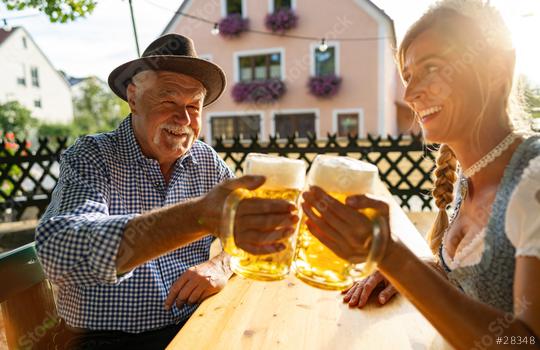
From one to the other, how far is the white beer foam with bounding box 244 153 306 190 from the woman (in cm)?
9

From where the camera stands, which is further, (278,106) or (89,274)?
(278,106)

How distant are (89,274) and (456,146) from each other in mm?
1264

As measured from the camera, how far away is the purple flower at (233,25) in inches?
682

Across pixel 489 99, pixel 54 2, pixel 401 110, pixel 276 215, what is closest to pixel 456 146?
pixel 489 99

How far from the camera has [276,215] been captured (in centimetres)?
84

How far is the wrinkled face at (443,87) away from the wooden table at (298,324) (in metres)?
0.62

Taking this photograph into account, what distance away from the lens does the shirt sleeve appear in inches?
42.3

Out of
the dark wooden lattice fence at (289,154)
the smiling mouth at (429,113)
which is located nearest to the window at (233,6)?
the dark wooden lattice fence at (289,154)

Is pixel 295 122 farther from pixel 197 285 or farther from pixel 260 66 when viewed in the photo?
pixel 197 285

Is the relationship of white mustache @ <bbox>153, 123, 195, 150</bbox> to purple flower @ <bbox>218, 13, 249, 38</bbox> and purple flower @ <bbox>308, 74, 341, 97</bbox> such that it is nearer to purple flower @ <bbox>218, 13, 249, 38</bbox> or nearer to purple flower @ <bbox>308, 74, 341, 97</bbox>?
purple flower @ <bbox>308, 74, 341, 97</bbox>

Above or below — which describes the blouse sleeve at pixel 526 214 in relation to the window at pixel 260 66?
below

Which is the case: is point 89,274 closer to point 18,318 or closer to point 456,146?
point 18,318

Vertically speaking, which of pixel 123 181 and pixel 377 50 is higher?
pixel 377 50

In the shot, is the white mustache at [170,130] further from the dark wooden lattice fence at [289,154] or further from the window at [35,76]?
the window at [35,76]
